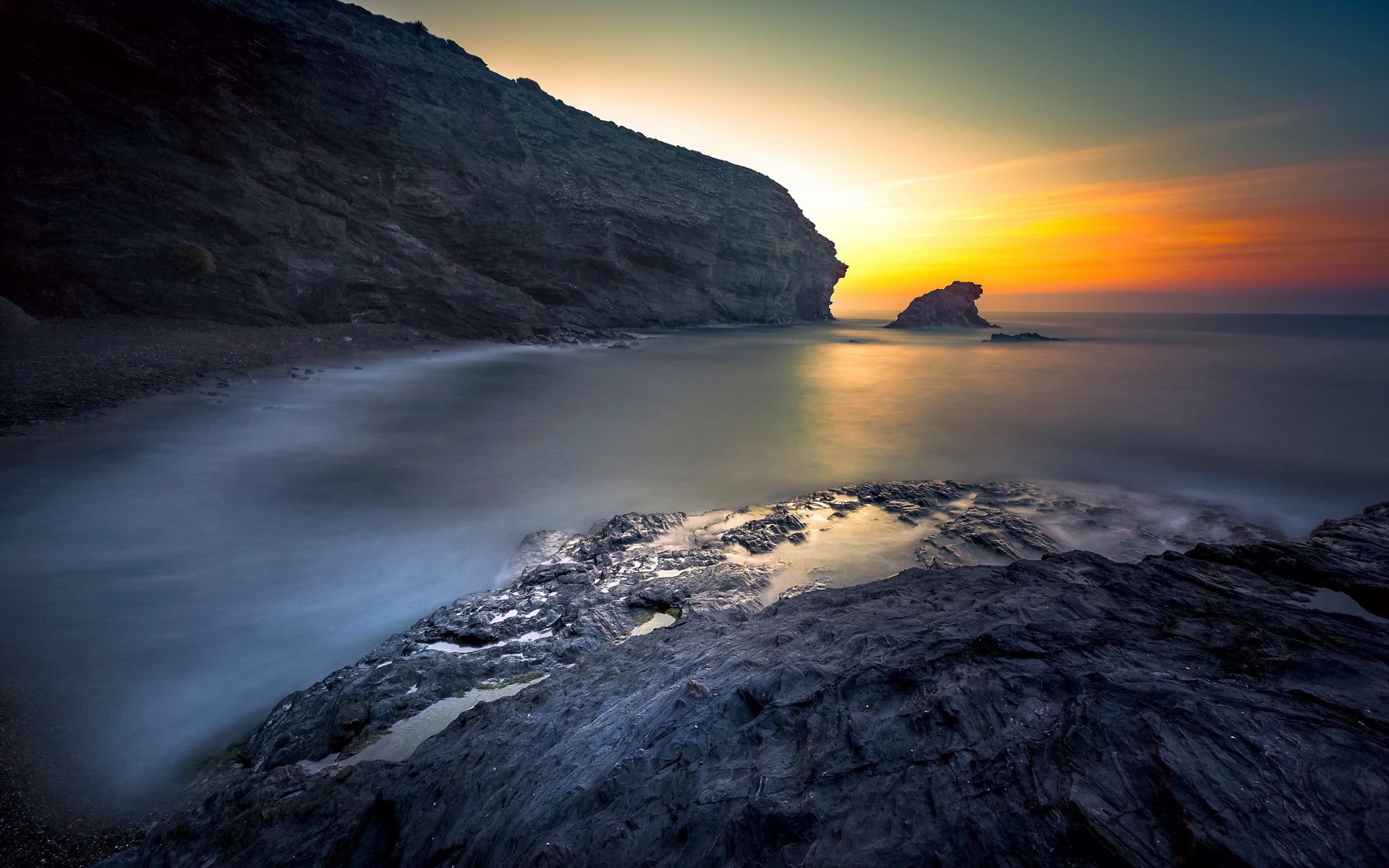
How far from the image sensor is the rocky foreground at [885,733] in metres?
1.35

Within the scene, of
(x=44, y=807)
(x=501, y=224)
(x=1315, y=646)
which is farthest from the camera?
(x=501, y=224)

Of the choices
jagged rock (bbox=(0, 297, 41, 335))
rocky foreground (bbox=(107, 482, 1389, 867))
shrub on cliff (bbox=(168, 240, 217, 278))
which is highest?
shrub on cliff (bbox=(168, 240, 217, 278))

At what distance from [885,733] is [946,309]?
53966 millimetres

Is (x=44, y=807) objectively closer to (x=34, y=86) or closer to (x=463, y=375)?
(x=463, y=375)

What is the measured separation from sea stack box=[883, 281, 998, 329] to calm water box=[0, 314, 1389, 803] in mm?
32865

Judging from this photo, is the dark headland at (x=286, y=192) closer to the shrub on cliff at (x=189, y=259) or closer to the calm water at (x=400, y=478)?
the shrub on cliff at (x=189, y=259)

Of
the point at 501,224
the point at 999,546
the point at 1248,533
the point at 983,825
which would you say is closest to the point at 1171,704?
the point at 983,825

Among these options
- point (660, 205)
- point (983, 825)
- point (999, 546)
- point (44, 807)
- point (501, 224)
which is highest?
point (660, 205)

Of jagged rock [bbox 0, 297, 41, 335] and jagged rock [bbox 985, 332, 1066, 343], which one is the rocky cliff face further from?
jagged rock [bbox 985, 332, 1066, 343]

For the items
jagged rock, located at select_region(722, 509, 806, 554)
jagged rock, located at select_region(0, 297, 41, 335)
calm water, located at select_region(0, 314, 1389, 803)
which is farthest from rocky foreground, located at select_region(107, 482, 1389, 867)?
jagged rock, located at select_region(0, 297, 41, 335)

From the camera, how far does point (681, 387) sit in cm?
1580

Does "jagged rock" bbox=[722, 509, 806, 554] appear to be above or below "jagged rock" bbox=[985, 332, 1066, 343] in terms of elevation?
below

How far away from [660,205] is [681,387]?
21.9 m

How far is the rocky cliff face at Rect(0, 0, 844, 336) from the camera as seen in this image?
13.6 meters
